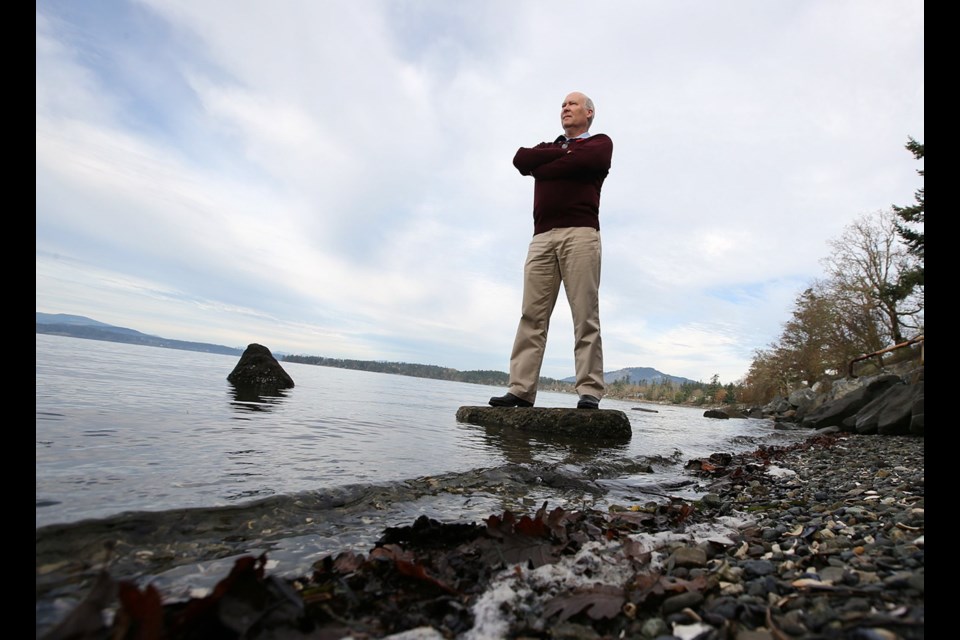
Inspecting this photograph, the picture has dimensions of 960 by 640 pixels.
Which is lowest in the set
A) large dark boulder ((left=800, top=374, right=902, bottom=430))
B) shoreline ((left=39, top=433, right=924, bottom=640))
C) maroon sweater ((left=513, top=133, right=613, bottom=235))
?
large dark boulder ((left=800, top=374, right=902, bottom=430))

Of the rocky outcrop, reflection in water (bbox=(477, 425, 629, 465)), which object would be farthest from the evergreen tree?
reflection in water (bbox=(477, 425, 629, 465))

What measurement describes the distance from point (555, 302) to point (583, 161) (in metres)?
1.82

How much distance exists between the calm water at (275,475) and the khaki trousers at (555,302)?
1220mm

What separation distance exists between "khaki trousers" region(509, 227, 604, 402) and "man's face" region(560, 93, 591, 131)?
1.39 meters

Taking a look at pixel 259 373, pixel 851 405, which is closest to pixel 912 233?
pixel 851 405

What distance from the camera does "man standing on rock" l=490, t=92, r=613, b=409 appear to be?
564cm

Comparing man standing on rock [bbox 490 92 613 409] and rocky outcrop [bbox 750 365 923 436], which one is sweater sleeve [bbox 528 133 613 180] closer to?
man standing on rock [bbox 490 92 613 409]

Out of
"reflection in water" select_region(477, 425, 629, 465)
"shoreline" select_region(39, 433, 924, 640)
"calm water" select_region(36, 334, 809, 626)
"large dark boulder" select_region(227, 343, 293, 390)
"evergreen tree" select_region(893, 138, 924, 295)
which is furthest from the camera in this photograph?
"evergreen tree" select_region(893, 138, 924, 295)

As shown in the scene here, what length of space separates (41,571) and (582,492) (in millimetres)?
2460

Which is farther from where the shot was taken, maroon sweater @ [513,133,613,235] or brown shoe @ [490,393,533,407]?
brown shoe @ [490,393,533,407]

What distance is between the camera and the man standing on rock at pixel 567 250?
5.64 m

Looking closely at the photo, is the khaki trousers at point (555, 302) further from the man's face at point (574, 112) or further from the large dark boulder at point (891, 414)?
the large dark boulder at point (891, 414)
